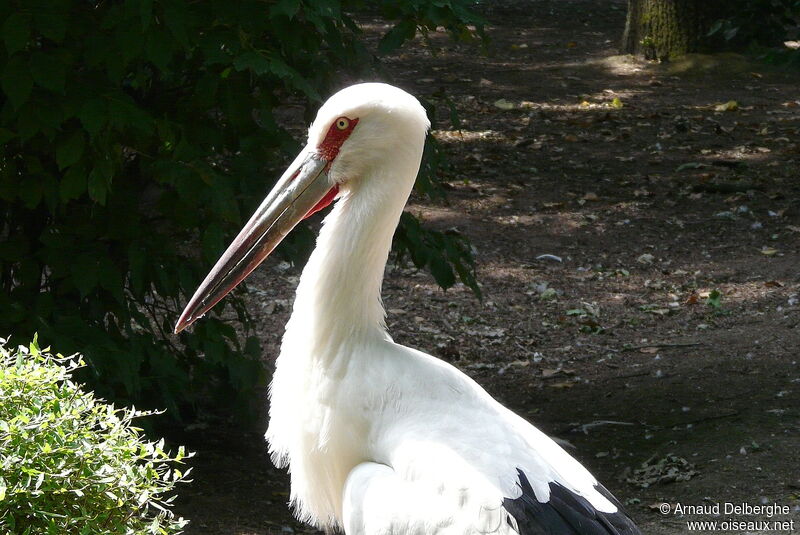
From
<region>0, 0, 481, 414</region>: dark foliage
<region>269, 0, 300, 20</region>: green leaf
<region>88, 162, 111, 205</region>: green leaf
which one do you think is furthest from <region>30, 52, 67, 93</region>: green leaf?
<region>269, 0, 300, 20</region>: green leaf

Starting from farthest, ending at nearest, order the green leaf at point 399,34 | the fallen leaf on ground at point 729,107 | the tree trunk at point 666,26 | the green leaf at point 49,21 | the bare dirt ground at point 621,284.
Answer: the tree trunk at point 666,26 → the fallen leaf on ground at point 729,107 → the bare dirt ground at point 621,284 → the green leaf at point 399,34 → the green leaf at point 49,21

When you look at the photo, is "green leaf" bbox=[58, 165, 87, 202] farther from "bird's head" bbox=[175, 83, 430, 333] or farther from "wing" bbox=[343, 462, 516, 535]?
"wing" bbox=[343, 462, 516, 535]

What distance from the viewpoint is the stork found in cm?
289

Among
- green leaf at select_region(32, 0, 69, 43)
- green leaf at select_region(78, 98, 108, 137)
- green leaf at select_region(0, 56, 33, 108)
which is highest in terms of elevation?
green leaf at select_region(32, 0, 69, 43)

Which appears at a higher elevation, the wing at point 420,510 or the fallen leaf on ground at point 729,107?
the wing at point 420,510

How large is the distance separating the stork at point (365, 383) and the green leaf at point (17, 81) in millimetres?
936

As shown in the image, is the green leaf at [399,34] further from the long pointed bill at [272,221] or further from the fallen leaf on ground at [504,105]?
the fallen leaf on ground at [504,105]

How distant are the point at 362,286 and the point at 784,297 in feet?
14.0

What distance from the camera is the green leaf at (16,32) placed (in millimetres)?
3468

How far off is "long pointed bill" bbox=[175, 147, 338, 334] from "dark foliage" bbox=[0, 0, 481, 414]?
41cm

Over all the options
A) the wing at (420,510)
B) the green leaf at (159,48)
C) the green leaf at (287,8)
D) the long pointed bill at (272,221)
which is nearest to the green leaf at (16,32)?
the green leaf at (159,48)

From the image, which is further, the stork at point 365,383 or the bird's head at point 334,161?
the bird's head at point 334,161

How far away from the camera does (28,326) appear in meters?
3.83

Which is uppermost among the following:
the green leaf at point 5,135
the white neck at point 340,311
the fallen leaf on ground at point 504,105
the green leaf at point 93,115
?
the green leaf at point 93,115
